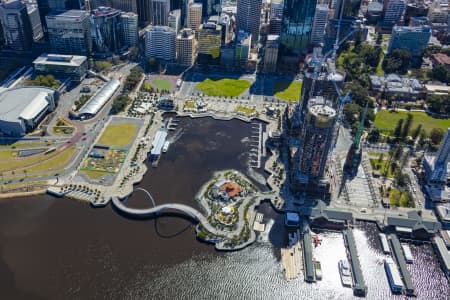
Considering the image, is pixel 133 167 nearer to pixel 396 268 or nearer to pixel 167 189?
pixel 167 189

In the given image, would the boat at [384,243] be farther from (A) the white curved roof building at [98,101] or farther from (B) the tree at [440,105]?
(A) the white curved roof building at [98,101]

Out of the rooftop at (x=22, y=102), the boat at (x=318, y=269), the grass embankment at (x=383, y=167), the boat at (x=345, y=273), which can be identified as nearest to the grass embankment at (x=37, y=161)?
the rooftop at (x=22, y=102)

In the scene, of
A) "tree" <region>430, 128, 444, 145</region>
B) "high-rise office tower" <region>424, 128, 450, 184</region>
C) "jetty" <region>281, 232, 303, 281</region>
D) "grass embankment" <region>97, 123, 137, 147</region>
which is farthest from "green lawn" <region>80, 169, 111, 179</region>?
"tree" <region>430, 128, 444, 145</region>

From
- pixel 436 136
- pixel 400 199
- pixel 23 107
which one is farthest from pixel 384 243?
pixel 23 107

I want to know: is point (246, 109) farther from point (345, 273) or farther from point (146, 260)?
point (345, 273)

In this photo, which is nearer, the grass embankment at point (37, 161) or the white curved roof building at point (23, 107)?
the grass embankment at point (37, 161)

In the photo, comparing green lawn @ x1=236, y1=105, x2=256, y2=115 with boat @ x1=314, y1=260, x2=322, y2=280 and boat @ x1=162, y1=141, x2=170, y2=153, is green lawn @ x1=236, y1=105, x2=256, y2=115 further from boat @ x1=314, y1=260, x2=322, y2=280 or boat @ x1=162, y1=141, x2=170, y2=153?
boat @ x1=314, y1=260, x2=322, y2=280
